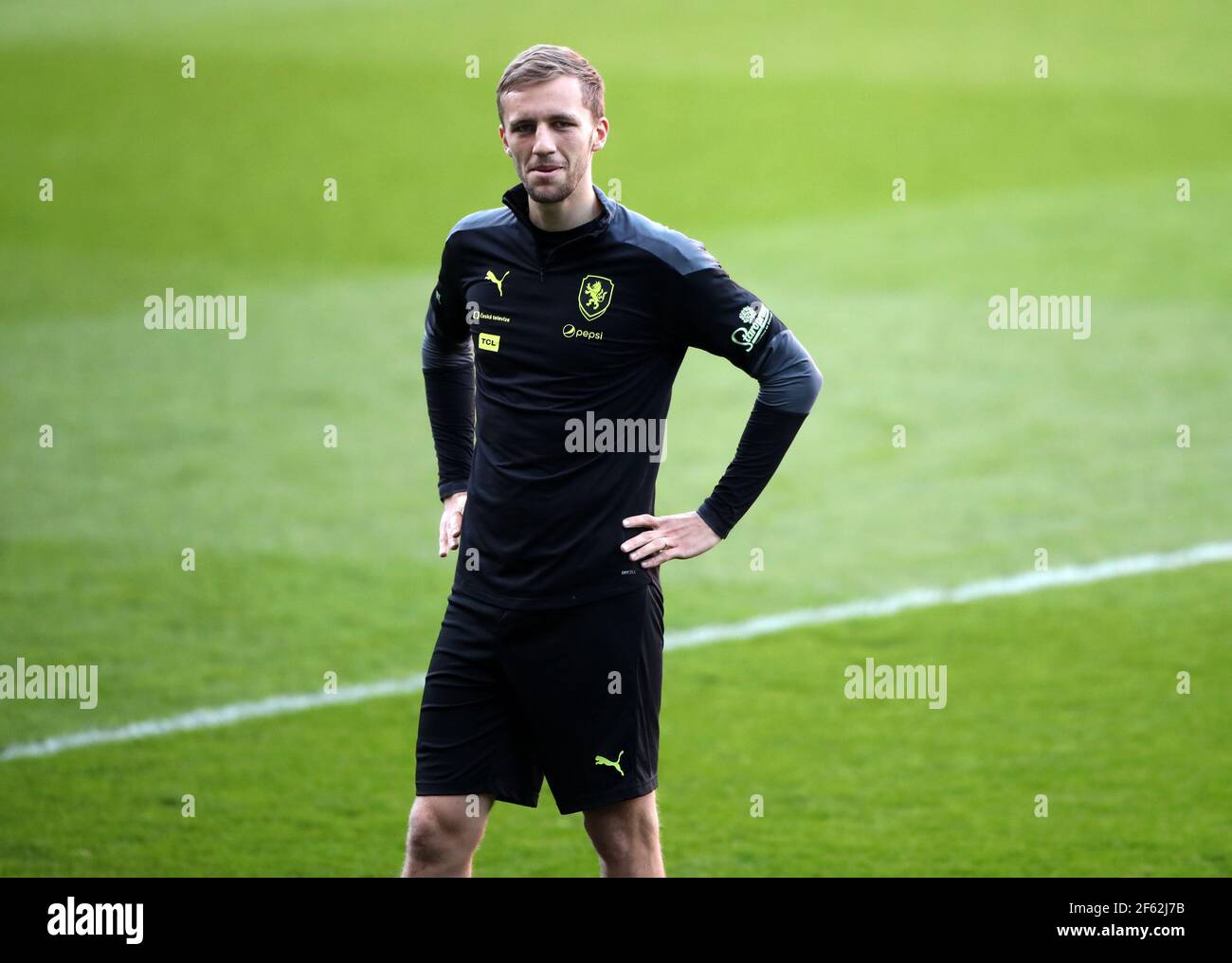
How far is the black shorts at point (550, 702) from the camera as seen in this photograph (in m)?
4.59

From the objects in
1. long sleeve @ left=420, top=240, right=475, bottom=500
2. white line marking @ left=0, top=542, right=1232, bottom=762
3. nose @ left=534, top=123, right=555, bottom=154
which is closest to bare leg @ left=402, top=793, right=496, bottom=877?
long sleeve @ left=420, top=240, right=475, bottom=500

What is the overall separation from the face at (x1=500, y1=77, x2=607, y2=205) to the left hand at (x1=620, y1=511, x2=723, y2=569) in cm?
88

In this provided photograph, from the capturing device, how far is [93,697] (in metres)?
8.05

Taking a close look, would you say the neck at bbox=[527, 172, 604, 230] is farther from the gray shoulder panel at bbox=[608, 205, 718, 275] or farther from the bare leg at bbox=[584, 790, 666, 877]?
the bare leg at bbox=[584, 790, 666, 877]

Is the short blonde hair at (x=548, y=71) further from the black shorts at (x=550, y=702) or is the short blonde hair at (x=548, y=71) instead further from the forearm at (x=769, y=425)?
the black shorts at (x=550, y=702)

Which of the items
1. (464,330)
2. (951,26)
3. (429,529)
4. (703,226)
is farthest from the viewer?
(951,26)

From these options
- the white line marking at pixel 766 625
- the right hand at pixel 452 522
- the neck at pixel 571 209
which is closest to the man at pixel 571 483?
the neck at pixel 571 209

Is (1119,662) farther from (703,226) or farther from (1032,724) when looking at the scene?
(703,226)

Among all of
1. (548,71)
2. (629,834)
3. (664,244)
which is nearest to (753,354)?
(664,244)

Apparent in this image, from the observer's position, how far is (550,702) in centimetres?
461

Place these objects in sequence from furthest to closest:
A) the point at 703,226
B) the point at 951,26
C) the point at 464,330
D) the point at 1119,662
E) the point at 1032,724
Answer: the point at 951,26
the point at 703,226
the point at 1119,662
the point at 1032,724
the point at 464,330

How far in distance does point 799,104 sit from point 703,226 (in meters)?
3.66
